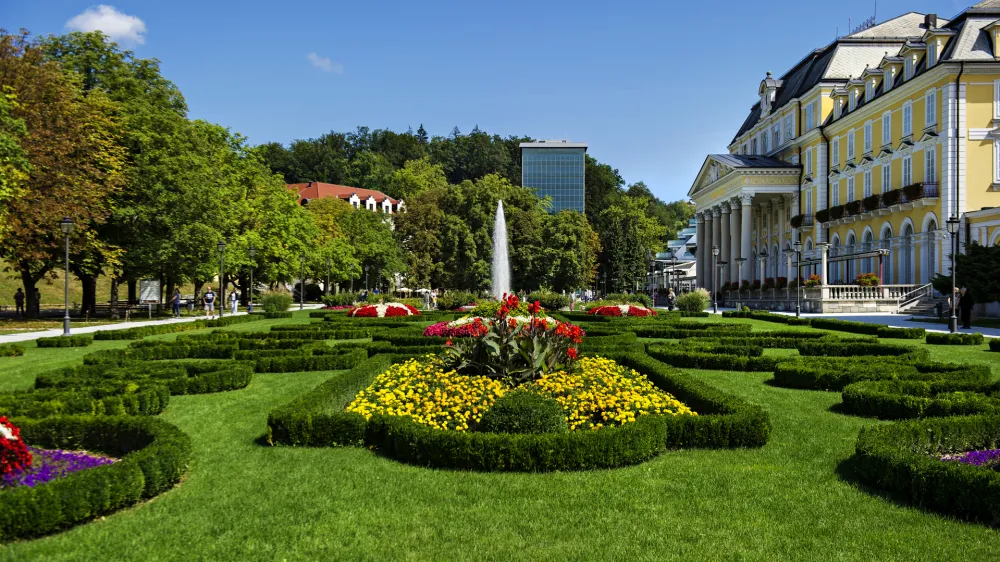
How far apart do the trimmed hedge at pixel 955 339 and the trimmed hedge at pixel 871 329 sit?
3.95 feet

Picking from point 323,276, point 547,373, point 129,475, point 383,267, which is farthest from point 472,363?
point 383,267

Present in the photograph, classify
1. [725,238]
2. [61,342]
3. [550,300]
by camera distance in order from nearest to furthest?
[61,342] < [550,300] < [725,238]

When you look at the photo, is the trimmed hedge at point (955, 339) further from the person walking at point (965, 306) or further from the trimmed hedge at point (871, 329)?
the person walking at point (965, 306)

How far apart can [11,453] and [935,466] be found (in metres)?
7.89

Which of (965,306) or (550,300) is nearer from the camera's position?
(965,306)

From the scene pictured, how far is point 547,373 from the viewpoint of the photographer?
1037 cm

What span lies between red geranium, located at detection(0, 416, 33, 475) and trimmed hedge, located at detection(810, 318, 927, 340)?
2185 cm

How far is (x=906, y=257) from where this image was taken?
39281mm

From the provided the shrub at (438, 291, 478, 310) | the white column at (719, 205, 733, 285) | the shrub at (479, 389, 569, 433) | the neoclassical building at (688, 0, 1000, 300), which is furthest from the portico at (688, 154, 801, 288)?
the shrub at (479, 389, 569, 433)

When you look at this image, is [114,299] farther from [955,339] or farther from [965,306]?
[965,306]

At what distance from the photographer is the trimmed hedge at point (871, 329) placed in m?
20.7

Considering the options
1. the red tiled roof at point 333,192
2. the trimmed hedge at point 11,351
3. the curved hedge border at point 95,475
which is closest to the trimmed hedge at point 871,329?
the curved hedge border at point 95,475

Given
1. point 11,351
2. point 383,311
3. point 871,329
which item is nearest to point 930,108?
point 871,329

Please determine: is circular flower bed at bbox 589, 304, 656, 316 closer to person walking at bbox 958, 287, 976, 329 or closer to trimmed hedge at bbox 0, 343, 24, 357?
person walking at bbox 958, 287, 976, 329
